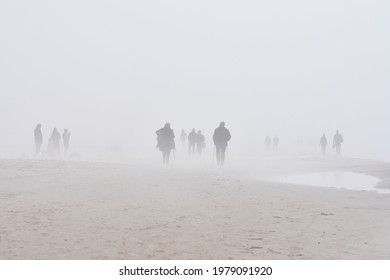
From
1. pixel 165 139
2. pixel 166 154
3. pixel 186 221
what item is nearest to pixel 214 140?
pixel 165 139

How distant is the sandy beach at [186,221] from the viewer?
632 centimetres

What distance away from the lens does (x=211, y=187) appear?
44.0ft

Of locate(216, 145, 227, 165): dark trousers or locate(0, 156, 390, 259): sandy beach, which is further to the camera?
locate(216, 145, 227, 165): dark trousers

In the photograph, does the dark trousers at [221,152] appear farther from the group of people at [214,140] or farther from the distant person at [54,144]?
the distant person at [54,144]

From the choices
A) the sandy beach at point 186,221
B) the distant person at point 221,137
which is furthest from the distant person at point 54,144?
the sandy beach at point 186,221

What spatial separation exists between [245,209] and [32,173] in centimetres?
902

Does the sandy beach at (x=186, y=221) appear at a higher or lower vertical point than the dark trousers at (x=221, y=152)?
lower

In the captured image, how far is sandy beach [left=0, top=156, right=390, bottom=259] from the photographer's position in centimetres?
632

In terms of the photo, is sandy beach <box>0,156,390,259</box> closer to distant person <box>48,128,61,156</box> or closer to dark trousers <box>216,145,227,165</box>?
dark trousers <box>216,145,227,165</box>

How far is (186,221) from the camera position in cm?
836

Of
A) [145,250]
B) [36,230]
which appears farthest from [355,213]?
[36,230]

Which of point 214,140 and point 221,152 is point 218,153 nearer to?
point 221,152

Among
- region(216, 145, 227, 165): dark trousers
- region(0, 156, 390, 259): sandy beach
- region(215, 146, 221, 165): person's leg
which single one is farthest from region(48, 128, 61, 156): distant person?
region(0, 156, 390, 259): sandy beach
